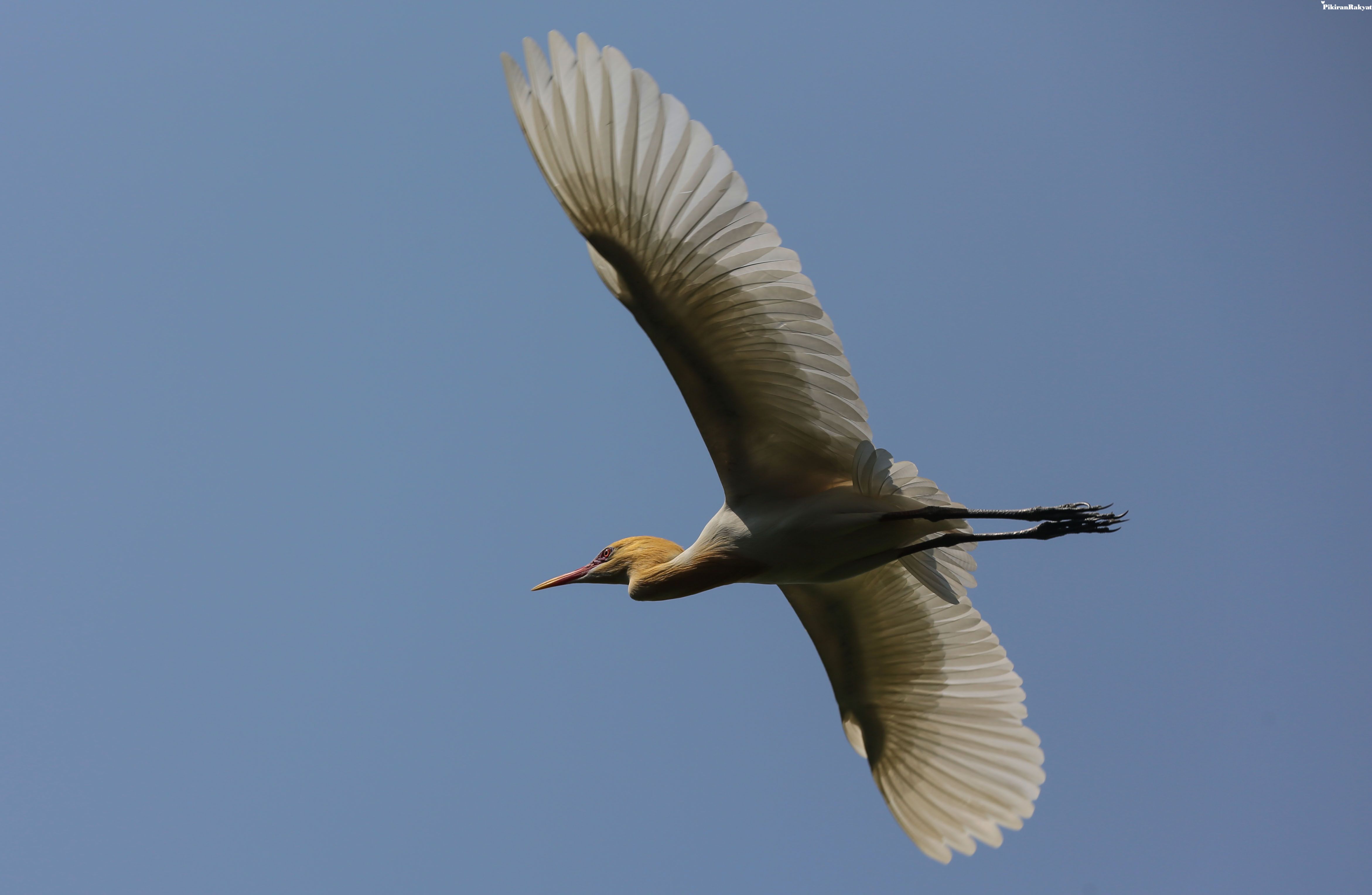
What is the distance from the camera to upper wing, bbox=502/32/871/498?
491 centimetres

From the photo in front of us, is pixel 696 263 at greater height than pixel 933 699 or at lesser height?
greater

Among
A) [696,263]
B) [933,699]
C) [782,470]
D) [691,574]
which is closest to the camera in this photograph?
[696,263]

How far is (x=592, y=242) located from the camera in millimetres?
5340

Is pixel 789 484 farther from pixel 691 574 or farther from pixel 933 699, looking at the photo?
pixel 933 699

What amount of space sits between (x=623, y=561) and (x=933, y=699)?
2.65 meters

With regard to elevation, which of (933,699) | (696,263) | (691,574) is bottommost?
(933,699)

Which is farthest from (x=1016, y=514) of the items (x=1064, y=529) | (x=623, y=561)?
(x=623, y=561)

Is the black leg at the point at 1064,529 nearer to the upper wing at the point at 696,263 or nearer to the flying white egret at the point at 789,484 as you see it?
the flying white egret at the point at 789,484

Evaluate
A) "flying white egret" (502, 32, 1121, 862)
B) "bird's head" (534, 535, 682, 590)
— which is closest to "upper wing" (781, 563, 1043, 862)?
"flying white egret" (502, 32, 1121, 862)

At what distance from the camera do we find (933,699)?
25.5 ft

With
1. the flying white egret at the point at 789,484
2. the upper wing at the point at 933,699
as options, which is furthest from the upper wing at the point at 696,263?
the upper wing at the point at 933,699

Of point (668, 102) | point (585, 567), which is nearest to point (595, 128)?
point (668, 102)

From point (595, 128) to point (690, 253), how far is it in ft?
2.57

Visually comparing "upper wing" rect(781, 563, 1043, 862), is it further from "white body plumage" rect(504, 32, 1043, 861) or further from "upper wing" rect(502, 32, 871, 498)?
"upper wing" rect(502, 32, 871, 498)
